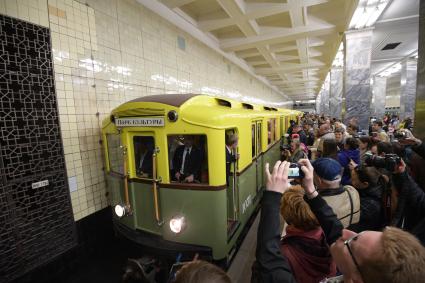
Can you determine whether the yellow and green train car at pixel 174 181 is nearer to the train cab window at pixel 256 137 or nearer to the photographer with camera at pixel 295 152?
the train cab window at pixel 256 137

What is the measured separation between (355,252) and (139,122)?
2.55 meters

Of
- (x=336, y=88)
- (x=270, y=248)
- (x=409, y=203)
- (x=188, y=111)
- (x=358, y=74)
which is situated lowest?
(x=409, y=203)

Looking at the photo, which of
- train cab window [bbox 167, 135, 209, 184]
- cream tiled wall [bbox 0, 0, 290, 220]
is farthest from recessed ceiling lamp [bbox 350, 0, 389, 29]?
train cab window [bbox 167, 135, 209, 184]

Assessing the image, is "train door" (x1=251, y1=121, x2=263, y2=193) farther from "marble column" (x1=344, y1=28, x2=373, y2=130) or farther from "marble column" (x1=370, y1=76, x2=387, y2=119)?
"marble column" (x1=370, y1=76, x2=387, y2=119)

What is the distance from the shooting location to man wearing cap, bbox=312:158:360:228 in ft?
5.87

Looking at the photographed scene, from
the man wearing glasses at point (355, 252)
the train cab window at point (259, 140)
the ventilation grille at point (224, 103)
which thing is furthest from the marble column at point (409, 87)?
the man wearing glasses at point (355, 252)

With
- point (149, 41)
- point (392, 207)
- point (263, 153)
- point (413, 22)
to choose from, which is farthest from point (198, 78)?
point (413, 22)

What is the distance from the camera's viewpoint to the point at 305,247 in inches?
57.3

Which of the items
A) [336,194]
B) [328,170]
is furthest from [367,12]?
[336,194]

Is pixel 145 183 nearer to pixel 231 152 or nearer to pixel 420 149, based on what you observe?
pixel 231 152

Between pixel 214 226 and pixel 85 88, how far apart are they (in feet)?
10.0

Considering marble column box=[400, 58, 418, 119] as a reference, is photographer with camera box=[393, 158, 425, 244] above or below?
below

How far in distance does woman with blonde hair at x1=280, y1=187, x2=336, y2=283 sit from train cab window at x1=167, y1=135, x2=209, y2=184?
1418 millimetres

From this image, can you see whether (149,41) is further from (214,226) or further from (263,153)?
(214,226)
